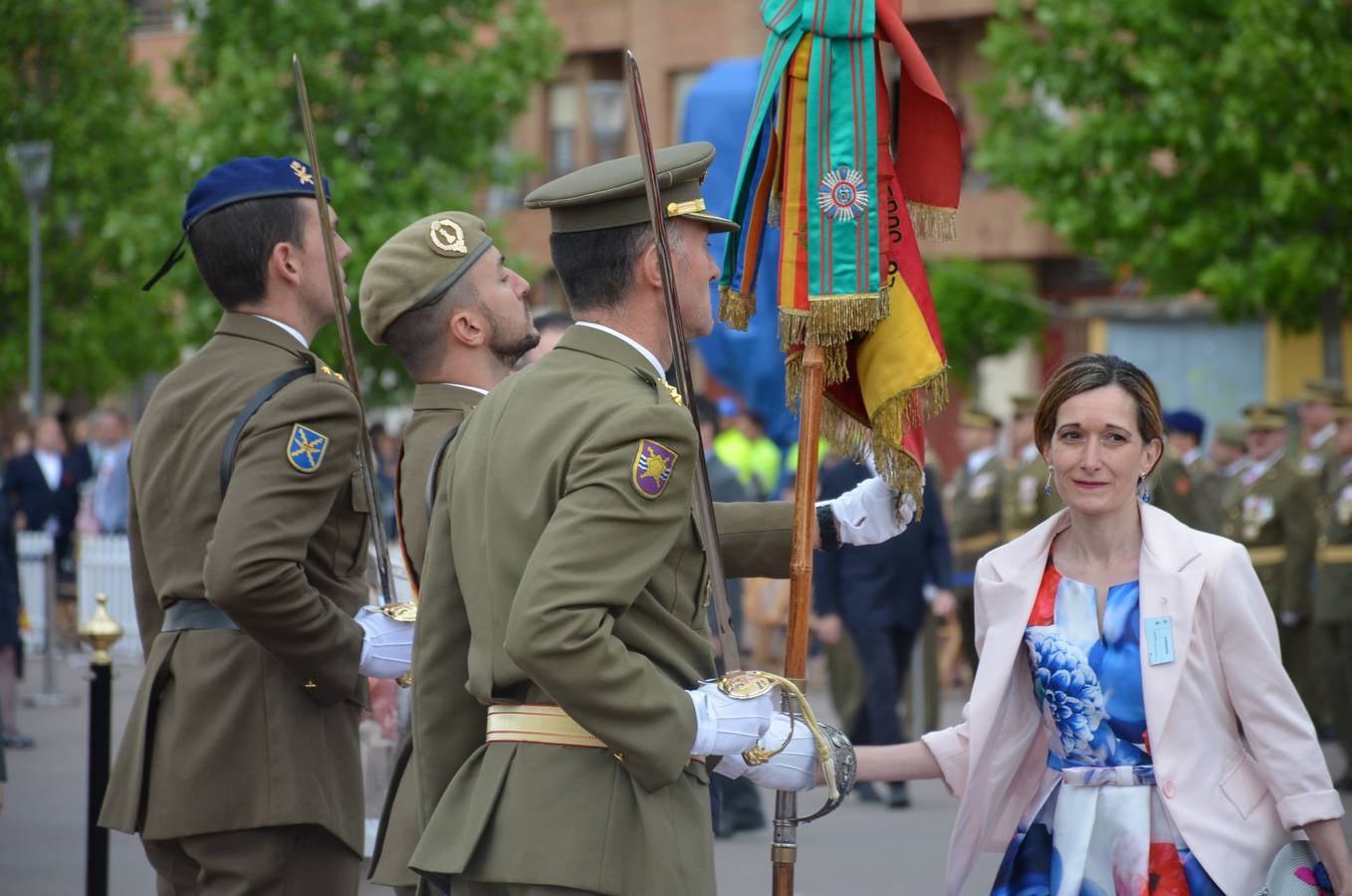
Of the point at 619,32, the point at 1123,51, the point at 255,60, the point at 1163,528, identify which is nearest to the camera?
the point at 1163,528

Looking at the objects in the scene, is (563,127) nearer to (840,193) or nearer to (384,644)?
(384,644)

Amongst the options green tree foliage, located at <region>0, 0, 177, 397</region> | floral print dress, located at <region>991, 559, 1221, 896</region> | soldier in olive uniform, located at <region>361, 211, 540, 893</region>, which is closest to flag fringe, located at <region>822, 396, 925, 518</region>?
floral print dress, located at <region>991, 559, 1221, 896</region>

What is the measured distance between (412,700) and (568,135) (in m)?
31.6

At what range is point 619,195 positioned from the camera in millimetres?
3375

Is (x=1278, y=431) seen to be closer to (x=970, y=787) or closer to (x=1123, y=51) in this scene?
(x=1123, y=51)

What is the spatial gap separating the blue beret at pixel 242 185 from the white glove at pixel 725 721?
1825 mm

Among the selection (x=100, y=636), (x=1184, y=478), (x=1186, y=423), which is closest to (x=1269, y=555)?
(x=1184, y=478)

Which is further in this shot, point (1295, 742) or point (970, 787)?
point (970, 787)

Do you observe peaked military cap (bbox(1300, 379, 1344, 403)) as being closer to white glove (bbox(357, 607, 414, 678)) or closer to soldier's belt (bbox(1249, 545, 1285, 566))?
soldier's belt (bbox(1249, 545, 1285, 566))

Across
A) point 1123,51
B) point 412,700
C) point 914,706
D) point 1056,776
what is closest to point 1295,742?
point 1056,776

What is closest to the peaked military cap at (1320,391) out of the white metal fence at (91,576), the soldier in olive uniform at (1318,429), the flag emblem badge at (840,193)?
the soldier in olive uniform at (1318,429)

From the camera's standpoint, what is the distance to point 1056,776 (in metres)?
4.06

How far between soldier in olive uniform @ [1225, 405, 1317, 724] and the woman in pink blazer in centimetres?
863

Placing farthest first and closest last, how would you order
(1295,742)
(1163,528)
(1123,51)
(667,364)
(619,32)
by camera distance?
(619,32)
(1123,51)
(1163,528)
(1295,742)
(667,364)
